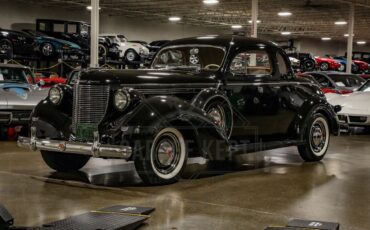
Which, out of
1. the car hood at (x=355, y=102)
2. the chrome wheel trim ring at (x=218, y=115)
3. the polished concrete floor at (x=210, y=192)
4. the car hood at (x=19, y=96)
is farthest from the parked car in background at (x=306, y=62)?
the chrome wheel trim ring at (x=218, y=115)

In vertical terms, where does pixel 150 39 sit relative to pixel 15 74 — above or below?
above

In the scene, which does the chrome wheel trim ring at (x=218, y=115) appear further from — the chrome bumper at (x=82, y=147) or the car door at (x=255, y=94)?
the chrome bumper at (x=82, y=147)

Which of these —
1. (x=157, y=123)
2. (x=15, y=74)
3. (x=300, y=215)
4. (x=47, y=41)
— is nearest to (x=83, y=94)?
(x=157, y=123)

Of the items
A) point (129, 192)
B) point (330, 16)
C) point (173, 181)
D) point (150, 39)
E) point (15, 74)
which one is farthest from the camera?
point (150, 39)

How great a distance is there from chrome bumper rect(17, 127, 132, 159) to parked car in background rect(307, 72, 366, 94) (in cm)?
1033

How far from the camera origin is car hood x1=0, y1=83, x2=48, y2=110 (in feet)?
33.9

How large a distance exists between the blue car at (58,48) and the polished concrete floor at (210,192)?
36.2 ft

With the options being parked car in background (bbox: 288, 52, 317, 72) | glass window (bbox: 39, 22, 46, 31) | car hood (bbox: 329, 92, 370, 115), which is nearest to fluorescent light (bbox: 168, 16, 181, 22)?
parked car in background (bbox: 288, 52, 317, 72)

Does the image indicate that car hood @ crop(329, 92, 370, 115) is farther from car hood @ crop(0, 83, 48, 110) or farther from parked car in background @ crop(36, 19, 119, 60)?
parked car in background @ crop(36, 19, 119, 60)

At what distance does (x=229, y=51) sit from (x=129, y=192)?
8.48 ft

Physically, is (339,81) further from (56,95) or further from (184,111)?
(56,95)

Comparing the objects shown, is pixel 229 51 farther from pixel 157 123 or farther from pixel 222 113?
pixel 157 123

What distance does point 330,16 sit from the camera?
29.2 metres

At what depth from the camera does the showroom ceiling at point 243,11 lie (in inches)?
985
